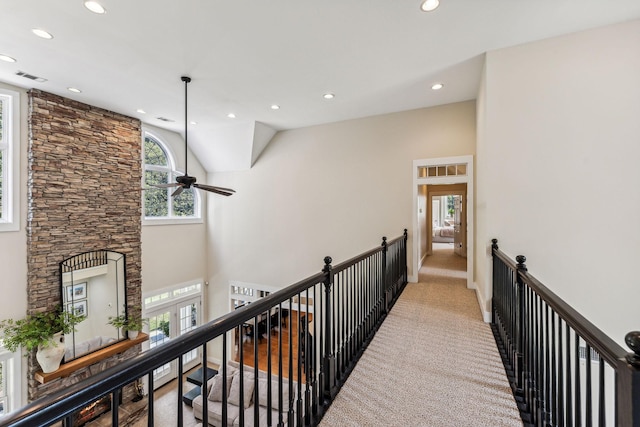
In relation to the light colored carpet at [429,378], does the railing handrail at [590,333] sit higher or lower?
higher

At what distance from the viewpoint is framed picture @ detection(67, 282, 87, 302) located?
202 inches

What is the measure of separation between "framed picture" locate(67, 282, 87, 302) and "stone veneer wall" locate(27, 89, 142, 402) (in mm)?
186

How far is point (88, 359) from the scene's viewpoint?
17.0 feet

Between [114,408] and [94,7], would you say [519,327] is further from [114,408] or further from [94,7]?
[94,7]

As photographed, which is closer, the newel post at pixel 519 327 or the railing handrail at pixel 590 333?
the railing handrail at pixel 590 333

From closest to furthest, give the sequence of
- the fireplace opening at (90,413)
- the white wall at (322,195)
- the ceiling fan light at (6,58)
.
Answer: the ceiling fan light at (6,58), the fireplace opening at (90,413), the white wall at (322,195)

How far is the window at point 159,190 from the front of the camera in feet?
21.7

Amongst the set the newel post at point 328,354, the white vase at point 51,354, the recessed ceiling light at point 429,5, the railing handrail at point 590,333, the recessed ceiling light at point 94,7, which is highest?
the recessed ceiling light at point 429,5

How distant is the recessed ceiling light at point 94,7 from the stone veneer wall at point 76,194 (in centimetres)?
319

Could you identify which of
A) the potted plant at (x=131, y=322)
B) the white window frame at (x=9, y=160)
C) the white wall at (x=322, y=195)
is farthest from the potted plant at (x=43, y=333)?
the white wall at (x=322, y=195)

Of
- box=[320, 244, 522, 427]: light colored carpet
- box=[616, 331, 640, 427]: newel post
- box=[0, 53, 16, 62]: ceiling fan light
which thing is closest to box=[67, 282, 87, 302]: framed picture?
box=[0, 53, 16, 62]: ceiling fan light

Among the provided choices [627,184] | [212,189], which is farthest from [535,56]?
[212,189]

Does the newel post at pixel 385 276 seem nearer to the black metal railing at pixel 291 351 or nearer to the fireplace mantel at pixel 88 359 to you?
the black metal railing at pixel 291 351

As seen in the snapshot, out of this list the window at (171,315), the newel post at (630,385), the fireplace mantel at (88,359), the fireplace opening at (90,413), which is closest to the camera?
the newel post at (630,385)
